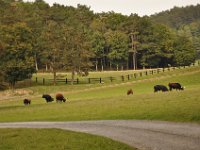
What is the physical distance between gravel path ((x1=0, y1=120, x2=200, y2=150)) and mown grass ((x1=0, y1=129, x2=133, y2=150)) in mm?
1105

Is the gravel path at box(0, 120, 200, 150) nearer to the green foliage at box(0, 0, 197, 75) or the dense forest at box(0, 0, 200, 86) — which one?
the dense forest at box(0, 0, 200, 86)

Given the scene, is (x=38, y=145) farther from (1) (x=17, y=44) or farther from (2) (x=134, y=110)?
(1) (x=17, y=44)

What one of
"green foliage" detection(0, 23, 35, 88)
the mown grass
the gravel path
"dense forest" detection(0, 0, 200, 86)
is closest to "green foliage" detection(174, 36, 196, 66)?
"dense forest" detection(0, 0, 200, 86)

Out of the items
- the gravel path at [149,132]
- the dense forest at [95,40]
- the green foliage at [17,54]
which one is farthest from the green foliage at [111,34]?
the gravel path at [149,132]

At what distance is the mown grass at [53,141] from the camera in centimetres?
1697

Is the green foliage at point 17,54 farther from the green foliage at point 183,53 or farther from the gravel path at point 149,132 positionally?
the green foliage at point 183,53

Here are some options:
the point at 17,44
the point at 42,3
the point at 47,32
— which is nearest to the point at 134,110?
the point at 17,44

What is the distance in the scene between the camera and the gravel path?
16875 millimetres

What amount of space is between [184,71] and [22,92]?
28787 mm

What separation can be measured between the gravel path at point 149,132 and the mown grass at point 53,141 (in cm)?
110

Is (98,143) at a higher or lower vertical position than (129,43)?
lower

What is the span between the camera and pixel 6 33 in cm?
8006

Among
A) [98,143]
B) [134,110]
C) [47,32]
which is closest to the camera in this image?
[98,143]

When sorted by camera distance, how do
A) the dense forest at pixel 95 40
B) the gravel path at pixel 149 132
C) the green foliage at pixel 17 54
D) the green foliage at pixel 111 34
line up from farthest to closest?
the green foliage at pixel 111 34 → the dense forest at pixel 95 40 → the green foliage at pixel 17 54 → the gravel path at pixel 149 132
